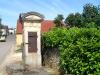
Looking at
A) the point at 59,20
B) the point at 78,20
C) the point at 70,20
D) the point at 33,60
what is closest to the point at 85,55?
the point at 33,60

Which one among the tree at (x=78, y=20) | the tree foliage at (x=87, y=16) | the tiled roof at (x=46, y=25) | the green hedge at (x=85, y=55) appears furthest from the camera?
the tiled roof at (x=46, y=25)

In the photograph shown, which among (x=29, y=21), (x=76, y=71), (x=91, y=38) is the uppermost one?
(x=29, y=21)

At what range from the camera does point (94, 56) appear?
347 inches

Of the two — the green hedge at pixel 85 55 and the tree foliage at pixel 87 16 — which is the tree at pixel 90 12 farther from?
the green hedge at pixel 85 55

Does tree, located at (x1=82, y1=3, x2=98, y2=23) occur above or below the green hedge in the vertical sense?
above

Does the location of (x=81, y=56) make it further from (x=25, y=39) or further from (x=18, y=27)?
(x=18, y=27)

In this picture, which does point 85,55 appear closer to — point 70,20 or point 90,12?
point 90,12

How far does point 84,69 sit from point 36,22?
8.06 metres

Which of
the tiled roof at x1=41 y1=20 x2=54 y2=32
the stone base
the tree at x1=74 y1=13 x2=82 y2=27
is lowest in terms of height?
the stone base

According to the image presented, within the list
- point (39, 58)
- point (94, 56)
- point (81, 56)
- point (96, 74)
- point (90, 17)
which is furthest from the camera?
point (90, 17)

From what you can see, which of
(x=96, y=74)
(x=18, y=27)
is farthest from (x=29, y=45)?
(x=18, y=27)

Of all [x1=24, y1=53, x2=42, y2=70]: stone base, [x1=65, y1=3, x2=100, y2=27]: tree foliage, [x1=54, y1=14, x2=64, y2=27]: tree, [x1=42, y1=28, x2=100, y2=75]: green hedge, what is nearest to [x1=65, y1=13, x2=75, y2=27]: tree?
[x1=65, y1=3, x2=100, y2=27]: tree foliage

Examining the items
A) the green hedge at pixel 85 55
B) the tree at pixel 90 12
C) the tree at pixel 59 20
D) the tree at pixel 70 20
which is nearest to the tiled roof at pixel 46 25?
the tree at pixel 59 20

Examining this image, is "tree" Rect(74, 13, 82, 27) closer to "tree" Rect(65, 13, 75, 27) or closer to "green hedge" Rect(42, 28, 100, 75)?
"tree" Rect(65, 13, 75, 27)
